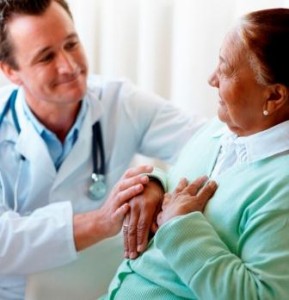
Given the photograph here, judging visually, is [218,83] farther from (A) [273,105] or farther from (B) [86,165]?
(B) [86,165]

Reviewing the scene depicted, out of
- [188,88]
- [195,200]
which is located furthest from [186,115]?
[195,200]

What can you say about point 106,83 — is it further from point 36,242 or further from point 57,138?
point 36,242

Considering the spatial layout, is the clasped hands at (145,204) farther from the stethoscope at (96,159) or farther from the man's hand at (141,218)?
the stethoscope at (96,159)

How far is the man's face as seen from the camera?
1.59m

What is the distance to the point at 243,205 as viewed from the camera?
1064mm

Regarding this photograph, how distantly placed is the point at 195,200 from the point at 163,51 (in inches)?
37.6

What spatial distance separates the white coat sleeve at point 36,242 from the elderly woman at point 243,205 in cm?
32

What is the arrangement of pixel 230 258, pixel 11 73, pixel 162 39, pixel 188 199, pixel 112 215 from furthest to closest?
pixel 162 39 < pixel 11 73 < pixel 112 215 < pixel 188 199 < pixel 230 258

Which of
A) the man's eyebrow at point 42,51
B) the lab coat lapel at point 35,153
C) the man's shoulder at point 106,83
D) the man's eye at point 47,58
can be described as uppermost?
the man's eyebrow at point 42,51

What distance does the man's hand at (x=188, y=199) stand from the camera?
112 cm

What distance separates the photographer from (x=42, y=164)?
5.24 feet

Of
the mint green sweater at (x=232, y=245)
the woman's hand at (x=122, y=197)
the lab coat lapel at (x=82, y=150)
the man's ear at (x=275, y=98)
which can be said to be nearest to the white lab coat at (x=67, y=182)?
the lab coat lapel at (x=82, y=150)

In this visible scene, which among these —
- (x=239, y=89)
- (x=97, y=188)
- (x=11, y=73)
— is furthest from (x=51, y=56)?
(x=239, y=89)

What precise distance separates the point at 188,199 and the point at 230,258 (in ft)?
0.53
